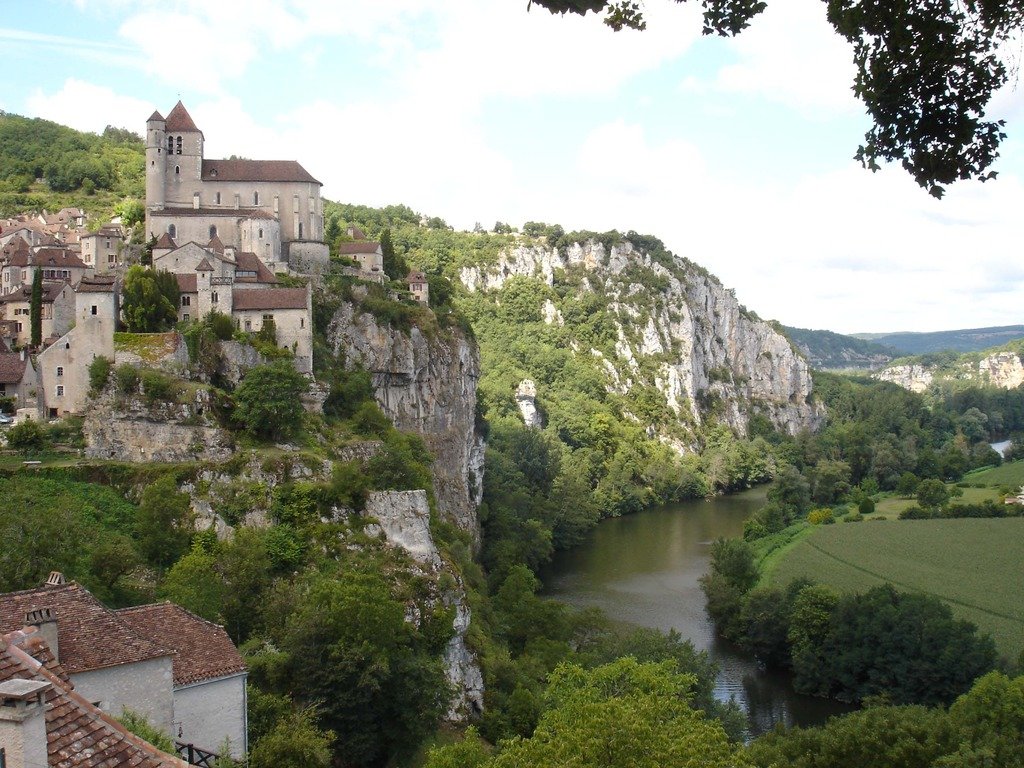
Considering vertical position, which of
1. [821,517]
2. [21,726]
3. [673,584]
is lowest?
[673,584]

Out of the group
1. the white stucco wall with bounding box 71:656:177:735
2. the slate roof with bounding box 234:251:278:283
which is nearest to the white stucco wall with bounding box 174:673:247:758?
the white stucco wall with bounding box 71:656:177:735

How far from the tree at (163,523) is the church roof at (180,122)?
23.9m

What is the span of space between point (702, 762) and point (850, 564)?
50028mm

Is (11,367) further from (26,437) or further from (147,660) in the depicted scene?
(147,660)

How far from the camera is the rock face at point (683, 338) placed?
12850 cm

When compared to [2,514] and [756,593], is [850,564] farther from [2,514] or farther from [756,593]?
[2,514]

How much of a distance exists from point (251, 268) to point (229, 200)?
746 cm

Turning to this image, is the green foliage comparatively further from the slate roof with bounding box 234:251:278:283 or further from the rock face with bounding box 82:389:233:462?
the slate roof with bounding box 234:251:278:283

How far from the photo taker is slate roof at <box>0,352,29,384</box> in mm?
38469

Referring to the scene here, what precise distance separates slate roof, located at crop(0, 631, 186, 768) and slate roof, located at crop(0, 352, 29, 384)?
33.4m

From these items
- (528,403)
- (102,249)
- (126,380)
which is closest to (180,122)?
(102,249)

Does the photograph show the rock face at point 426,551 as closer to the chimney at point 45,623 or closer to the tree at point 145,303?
the tree at point 145,303

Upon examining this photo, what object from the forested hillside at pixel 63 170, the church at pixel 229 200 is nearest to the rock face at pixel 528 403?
the forested hillside at pixel 63 170

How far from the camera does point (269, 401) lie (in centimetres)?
3753
